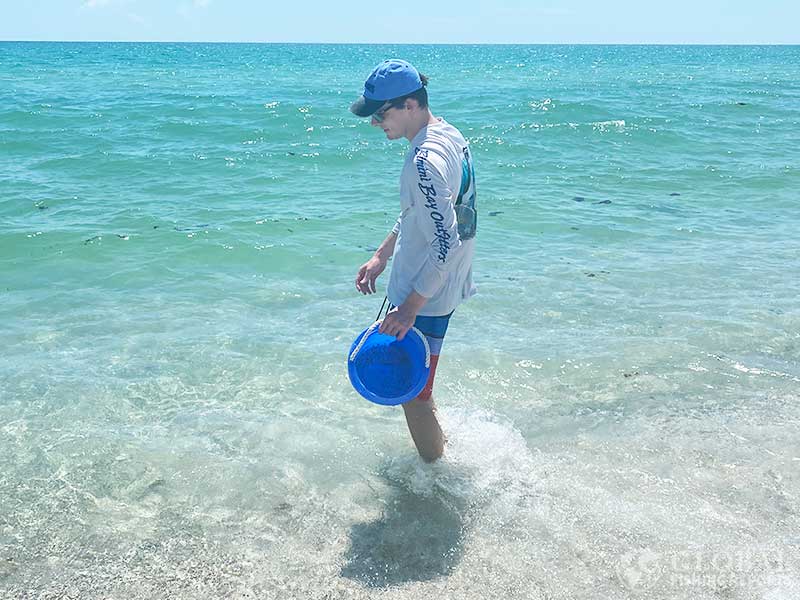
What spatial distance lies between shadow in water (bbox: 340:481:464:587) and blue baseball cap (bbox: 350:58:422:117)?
1.98m

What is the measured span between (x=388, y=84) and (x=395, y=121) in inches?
7.0

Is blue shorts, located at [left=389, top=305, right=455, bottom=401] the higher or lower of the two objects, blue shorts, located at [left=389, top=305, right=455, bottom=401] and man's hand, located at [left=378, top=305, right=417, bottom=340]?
the lower

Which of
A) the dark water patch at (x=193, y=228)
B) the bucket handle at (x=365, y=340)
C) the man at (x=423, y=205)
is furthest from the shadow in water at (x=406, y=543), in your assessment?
the dark water patch at (x=193, y=228)

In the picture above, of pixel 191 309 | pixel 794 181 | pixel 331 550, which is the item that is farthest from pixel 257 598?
pixel 794 181

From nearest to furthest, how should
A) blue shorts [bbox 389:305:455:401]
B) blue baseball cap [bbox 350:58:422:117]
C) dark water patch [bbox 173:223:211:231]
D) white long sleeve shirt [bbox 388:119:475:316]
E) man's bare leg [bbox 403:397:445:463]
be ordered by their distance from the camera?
1. white long sleeve shirt [bbox 388:119:475:316]
2. blue baseball cap [bbox 350:58:422:117]
3. blue shorts [bbox 389:305:455:401]
4. man's bare leg [bbox 403:397:445:463]
5. dark water patch [bbox 173:223:211:231]

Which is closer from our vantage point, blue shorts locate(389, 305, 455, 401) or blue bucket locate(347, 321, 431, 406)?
blue bucket locate(347, 321, 431, 406)

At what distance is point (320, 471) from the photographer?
14.6 feet

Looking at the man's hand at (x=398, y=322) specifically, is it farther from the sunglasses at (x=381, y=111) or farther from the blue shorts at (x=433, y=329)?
the sunglasses at (x=381, y=111)

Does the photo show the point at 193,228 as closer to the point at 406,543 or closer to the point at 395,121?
the point at 395,121

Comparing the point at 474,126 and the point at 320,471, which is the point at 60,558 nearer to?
the point at 320,471

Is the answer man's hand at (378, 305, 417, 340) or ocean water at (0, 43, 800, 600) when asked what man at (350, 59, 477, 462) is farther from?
ocean water at (0, 43, 800, 600)

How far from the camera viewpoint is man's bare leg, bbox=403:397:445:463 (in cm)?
413

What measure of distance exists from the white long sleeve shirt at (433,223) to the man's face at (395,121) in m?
0.10

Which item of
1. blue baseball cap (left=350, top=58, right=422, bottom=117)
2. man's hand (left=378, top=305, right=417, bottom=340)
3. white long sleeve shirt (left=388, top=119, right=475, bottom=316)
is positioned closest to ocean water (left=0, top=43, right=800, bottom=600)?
man's hand (left=378, top=305, right=417, bottom=340)
